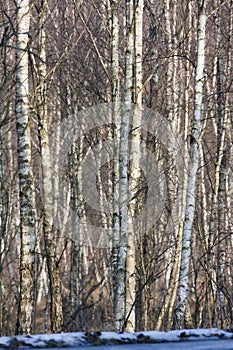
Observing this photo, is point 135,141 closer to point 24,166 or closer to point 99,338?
point 24,166

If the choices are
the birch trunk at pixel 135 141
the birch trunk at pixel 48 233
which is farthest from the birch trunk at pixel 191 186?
the birch trunk at pixel 48 233

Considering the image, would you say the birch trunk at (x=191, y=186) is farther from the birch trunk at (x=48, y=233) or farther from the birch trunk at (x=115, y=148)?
the birch trunk at (x=48, y=233)

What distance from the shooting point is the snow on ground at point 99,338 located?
3561 millimetres

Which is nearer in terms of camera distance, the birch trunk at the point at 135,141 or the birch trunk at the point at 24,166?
the birch trunk at the point at 24,166

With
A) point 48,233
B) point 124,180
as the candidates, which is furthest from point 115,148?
point 48,233

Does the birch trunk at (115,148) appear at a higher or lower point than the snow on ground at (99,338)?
higher

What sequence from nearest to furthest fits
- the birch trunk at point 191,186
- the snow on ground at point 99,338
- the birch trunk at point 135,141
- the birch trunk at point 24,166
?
the snow on ground at point 99,338 < the birch trunk at point 24,166 < the birch trunk at point 135,141 < the birch trunk at point 191,186

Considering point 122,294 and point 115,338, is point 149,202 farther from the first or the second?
point 115,338

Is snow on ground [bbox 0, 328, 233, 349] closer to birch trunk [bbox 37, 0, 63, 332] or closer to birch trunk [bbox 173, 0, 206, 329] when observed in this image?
birch trunk [bbox 37, 0, 63, 332]

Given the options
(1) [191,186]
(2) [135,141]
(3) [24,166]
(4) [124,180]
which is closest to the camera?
(3) [24,166]

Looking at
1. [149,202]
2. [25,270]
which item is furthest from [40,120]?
[149,202]

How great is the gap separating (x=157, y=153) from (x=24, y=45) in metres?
6.54

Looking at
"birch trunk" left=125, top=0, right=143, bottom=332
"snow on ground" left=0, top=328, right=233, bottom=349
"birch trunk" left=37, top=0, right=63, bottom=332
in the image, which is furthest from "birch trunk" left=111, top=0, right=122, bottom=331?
"snow on ground" left=0, top=328, right=233, bottom=349

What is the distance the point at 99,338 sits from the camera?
371cm
